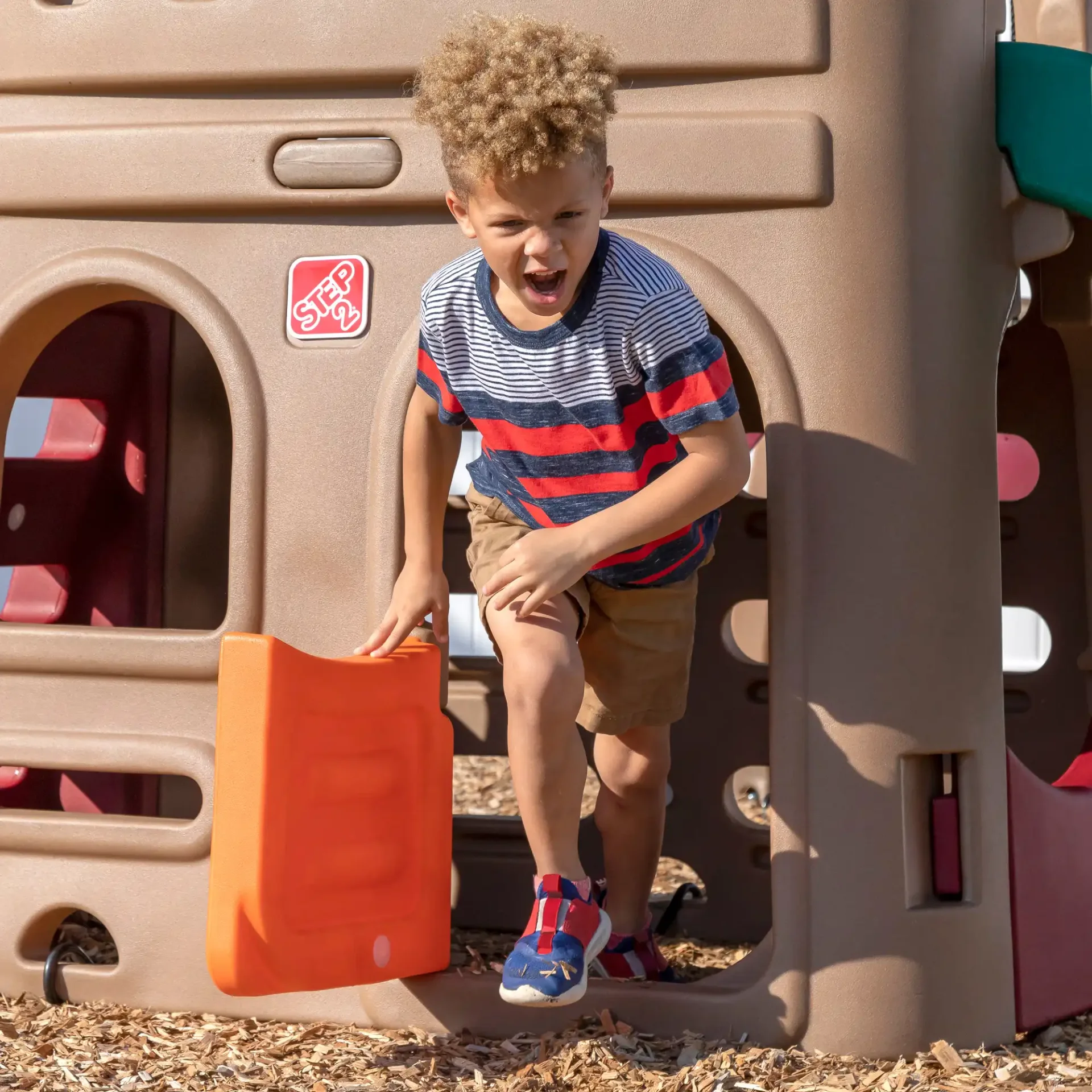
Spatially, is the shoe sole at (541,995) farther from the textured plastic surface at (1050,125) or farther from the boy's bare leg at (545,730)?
the textured plastic surface at (1050,125)

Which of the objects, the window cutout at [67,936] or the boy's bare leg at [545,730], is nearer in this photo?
the boy's bare leg at [545,730]

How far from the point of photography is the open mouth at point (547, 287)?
77.0 inches

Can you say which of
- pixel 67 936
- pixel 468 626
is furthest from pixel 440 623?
pixel 468 626

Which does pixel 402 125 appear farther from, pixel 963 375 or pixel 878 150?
pixel 963 375

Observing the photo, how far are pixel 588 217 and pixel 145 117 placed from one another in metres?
0.97

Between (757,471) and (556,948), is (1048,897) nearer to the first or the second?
(556,948)

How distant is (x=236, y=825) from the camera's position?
195cm

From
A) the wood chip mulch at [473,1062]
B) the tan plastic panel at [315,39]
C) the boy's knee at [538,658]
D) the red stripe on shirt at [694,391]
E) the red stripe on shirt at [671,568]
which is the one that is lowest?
the wood chip mulch at [473,1062]

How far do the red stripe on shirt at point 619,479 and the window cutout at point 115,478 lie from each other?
124 cm

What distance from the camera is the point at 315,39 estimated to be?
2.39 metres

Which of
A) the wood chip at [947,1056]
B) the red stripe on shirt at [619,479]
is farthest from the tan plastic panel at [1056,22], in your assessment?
the wood chip at [947,1056]

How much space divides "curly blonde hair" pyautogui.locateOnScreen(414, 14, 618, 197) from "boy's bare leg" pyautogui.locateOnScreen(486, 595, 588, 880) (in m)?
0.63

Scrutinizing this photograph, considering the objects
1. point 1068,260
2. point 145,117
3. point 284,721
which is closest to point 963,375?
point 1068,260

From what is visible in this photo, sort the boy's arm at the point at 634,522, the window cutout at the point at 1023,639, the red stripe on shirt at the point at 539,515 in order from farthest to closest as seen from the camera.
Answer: the window cutout at the point at 1023,639
the red stripe on shirt at the point at 539,515
the boy's arm at the point at 634,522
